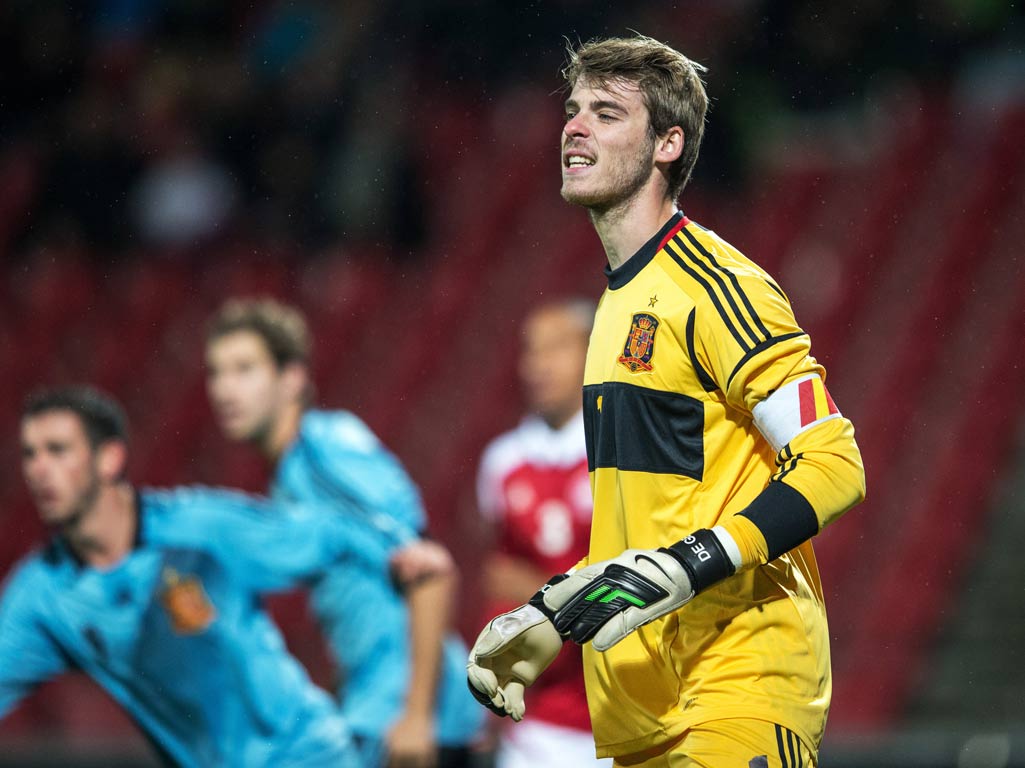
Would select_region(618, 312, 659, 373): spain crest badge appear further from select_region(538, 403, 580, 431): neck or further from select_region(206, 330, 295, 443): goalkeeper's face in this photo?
select_region(206, 330, 295, 443): goalkeeper's face

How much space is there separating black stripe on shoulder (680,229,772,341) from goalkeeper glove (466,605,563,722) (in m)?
0.65

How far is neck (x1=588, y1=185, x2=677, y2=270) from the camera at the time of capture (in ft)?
10.5

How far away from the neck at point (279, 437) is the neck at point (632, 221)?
2619 mm

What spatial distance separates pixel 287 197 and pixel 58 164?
1601 mm

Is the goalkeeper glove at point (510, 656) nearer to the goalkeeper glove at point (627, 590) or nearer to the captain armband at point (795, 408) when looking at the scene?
the goalkeeper glove at point (627, 590)

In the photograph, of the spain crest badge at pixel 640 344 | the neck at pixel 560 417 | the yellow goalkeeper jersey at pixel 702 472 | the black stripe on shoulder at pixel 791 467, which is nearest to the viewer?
the black stripe on shoulder at pixel 791 467

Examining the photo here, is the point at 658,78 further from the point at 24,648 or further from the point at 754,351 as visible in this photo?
the point at 24,648

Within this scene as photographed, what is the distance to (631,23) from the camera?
35.9ft

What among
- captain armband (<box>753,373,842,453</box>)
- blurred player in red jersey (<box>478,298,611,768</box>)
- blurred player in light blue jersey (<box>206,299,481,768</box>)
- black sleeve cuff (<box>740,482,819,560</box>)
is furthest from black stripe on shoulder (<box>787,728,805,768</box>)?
blurred player in light blue jersey (<box>206,299,481,768</box>)

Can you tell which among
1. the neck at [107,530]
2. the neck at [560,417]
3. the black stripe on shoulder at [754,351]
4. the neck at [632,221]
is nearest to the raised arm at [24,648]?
the neck at [107,530]

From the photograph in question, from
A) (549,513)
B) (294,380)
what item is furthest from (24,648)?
(549,513)

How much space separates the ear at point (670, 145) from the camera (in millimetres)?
3201

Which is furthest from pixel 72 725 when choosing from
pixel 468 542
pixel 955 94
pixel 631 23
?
pixel 955 94

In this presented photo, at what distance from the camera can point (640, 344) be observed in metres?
3.05
